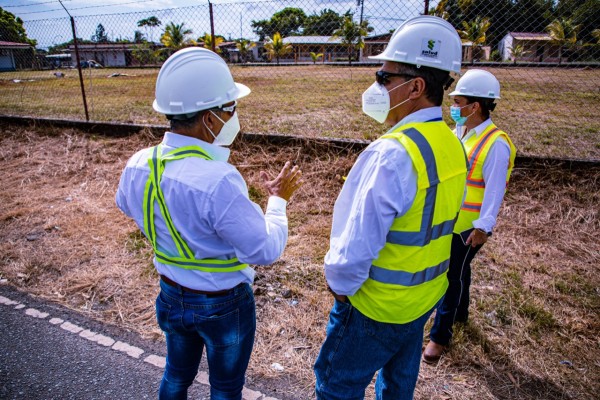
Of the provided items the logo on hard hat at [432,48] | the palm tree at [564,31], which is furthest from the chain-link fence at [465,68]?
the logo on hard hat at [432,48]

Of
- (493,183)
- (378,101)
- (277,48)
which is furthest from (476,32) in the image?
(378,101)

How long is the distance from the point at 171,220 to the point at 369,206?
78cm

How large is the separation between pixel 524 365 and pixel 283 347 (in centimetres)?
167

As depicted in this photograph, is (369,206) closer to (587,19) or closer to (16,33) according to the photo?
A: (587,19)

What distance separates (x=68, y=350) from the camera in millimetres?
2967

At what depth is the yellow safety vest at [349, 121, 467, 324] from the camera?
4.92ft

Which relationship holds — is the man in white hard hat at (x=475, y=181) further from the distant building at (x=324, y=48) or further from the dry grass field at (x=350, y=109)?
the distant building at (x=324, y=48)

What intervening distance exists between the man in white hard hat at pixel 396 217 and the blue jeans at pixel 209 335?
0.38m

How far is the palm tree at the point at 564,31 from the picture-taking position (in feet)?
23.2

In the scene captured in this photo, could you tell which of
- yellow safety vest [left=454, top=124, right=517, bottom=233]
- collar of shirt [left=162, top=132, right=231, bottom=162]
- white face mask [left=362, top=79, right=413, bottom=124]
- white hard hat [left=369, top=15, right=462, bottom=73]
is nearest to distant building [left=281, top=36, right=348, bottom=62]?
yellow safety vest [left=454, top=124, right=517, bottom=233]

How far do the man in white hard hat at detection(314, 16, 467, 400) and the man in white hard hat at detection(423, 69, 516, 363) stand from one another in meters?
0.91

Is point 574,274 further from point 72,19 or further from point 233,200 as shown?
point 72,19

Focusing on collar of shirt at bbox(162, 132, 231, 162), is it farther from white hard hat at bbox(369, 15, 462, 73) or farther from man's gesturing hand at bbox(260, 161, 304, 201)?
white hard hat at bbox(369, 15, 462, 73)

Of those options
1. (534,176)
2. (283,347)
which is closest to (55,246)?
(283,347)
